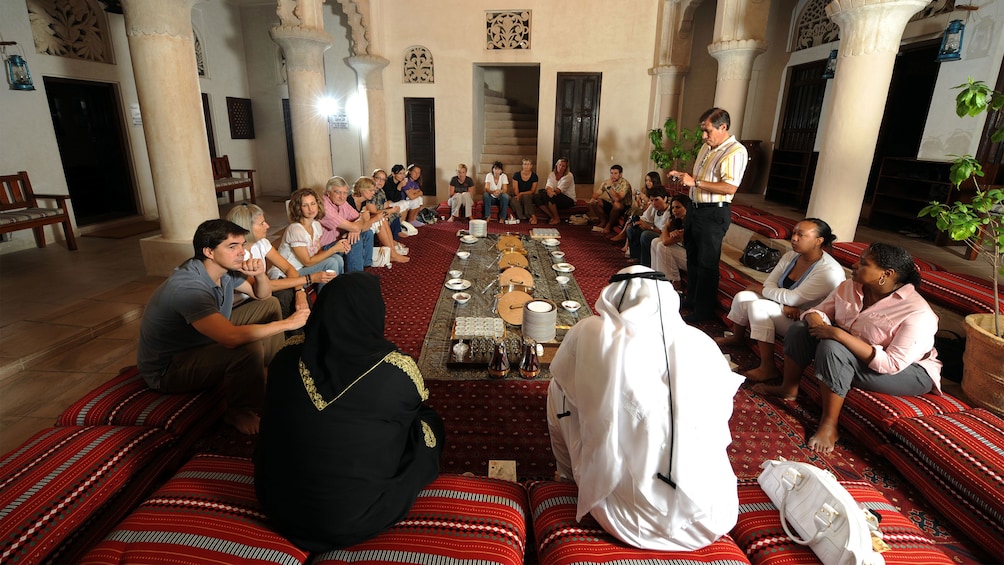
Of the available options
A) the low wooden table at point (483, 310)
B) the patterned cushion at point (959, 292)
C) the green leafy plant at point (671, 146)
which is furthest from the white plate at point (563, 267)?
the green leafy plant at point (671, 146)

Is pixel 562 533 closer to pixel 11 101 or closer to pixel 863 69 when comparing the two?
pixel 863 69

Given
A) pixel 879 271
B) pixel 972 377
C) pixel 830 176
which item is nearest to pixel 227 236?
pixel 879 271

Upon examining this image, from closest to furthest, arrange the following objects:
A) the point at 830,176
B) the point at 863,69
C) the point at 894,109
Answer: the point at 863,69 < the point at 830,176 < the point at 894,109

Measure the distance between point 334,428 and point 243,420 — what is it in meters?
1.57

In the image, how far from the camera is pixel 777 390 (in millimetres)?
3262

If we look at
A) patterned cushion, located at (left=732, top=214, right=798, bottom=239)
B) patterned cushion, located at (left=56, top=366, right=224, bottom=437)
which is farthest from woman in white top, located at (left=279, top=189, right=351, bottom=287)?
patterned cushion, located at (left=732, top=214, right=798, bottom=239)

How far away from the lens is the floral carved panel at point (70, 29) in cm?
669

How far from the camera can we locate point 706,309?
4.52 metres

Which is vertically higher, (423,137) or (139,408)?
(423,137)

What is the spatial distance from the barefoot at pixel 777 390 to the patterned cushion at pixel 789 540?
1.24 m

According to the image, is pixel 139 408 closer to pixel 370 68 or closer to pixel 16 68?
pixel 16 68

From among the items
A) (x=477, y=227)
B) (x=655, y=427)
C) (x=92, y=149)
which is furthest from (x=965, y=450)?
(x=92, y=149)

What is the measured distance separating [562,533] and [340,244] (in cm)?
375

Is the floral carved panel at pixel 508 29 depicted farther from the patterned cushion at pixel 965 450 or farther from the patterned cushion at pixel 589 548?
the patterned cushion at pixel 589 548
